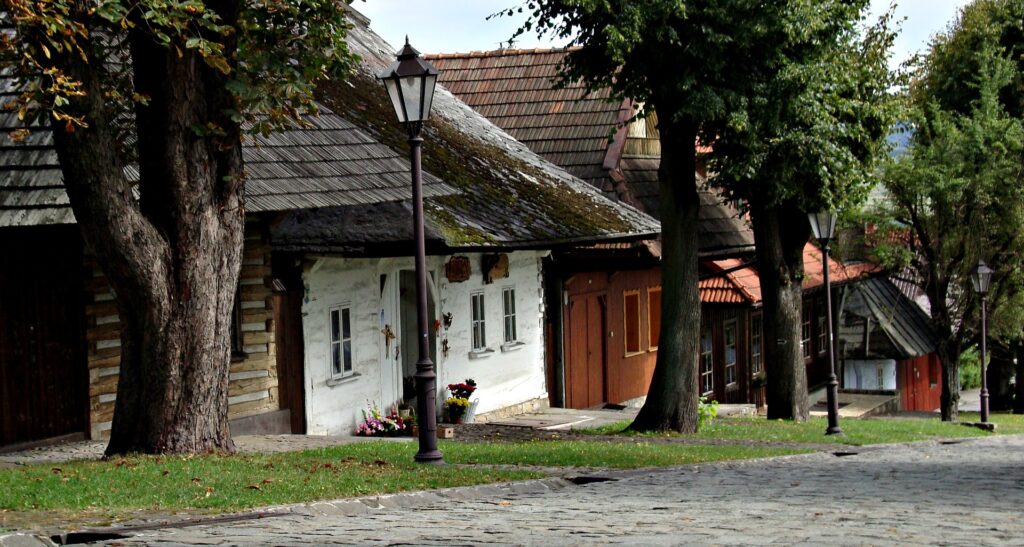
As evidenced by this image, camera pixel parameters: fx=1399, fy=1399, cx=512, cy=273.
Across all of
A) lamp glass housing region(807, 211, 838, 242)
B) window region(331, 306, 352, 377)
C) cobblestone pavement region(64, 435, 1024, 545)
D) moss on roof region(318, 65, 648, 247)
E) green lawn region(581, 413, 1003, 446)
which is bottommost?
green lawn region(581, 413, 1003, 446)

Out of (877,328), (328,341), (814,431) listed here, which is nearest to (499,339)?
(328,341)

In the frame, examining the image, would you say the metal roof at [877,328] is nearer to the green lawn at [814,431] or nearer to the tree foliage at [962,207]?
the tree foliage at [962,207]

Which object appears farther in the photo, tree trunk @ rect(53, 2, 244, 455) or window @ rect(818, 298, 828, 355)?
window @ rect(818, 298, 828, 355)

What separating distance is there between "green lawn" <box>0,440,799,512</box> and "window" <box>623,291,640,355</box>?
1313cm

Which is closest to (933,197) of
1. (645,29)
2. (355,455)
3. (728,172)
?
(728,172)

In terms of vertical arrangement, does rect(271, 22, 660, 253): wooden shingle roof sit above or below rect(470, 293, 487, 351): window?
above

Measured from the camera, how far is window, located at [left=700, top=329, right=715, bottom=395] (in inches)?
1176

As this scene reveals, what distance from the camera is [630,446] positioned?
16.6 m

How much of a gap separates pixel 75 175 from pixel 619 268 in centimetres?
1574

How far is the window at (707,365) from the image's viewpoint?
1176 inches

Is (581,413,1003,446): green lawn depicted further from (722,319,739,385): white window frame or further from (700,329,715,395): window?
(722,319,739,385): white window frame

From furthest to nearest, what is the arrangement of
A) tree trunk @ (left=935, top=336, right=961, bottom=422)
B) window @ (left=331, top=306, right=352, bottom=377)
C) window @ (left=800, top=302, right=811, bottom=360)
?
window @ (left=800, top=302, right=811, bottom=360)
tree trunk @ (left=935, top=336, right=961, bottom=422)
window @ (left=331, top=306, right=352, bottom=377)

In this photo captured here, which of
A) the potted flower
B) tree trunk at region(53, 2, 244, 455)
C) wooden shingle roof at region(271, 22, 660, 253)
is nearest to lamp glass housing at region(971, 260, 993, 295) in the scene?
wooden shingle roof at region(271, 22, 660, 253)

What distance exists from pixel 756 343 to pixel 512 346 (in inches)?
438
